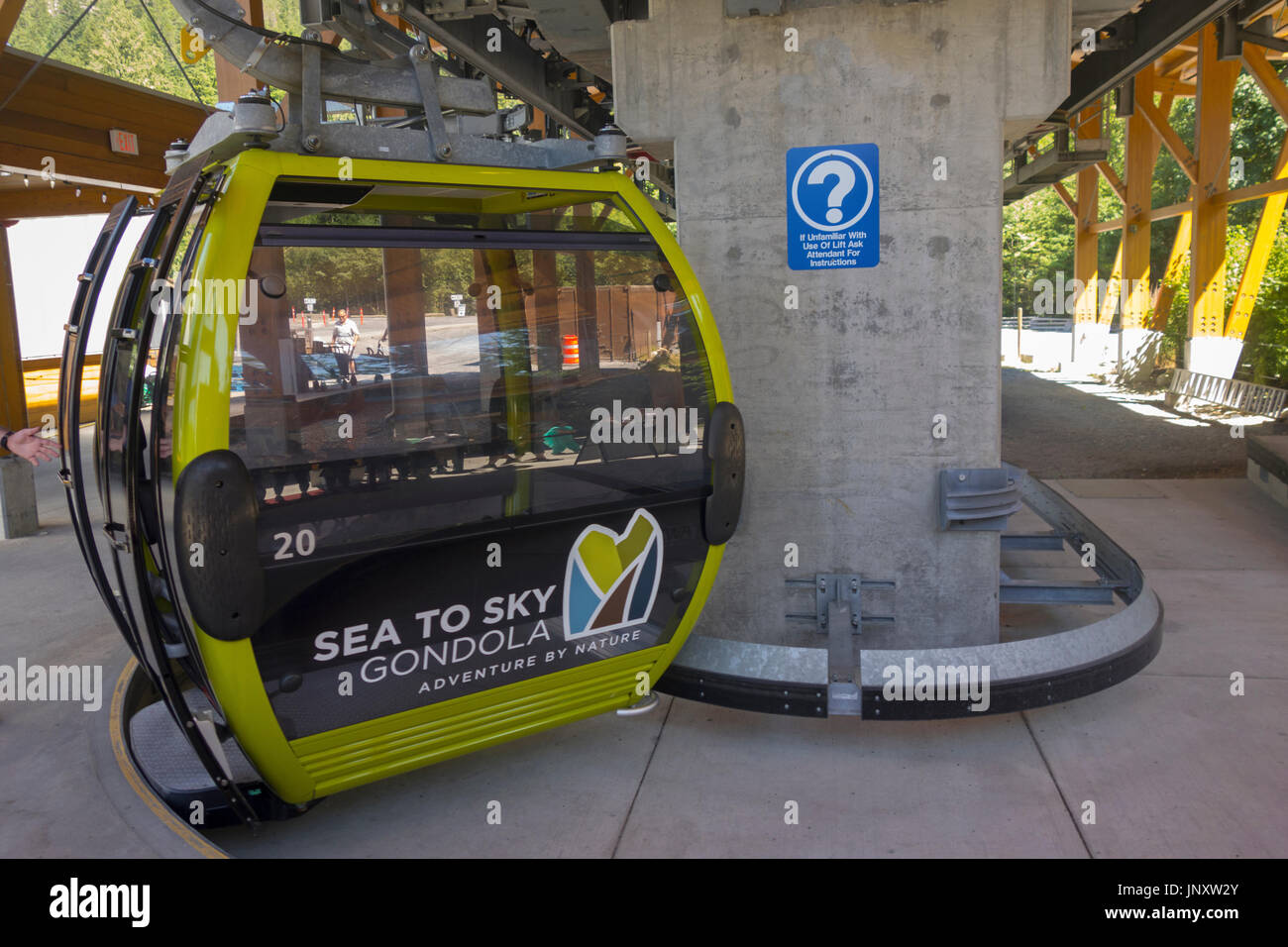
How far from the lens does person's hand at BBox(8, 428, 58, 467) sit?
12.7 feet

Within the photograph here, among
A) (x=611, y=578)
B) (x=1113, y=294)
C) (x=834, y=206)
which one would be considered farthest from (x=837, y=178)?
(x=1113, y=294)

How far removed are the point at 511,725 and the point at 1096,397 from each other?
1843 cm

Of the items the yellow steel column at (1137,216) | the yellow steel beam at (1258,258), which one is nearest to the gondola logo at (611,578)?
the yellow steel beam at (1258,258)

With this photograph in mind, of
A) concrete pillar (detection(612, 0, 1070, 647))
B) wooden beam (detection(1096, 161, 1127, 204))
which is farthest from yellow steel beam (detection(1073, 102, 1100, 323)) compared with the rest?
concrete pillar (detection(612, 0, 1070, 647))

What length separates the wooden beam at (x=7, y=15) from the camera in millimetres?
7589

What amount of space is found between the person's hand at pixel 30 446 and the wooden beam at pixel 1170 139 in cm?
1750

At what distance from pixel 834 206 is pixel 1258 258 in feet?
46.8

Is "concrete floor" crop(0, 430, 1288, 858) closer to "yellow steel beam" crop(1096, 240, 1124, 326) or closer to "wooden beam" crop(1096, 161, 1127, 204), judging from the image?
"wooden beam" crop(1096, 161, 1127, 204)

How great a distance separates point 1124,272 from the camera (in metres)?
22.2

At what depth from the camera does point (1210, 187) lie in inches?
658

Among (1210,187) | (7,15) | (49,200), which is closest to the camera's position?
(7,15)

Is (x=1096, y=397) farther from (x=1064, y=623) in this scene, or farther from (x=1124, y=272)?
(x=1064, y=623)
